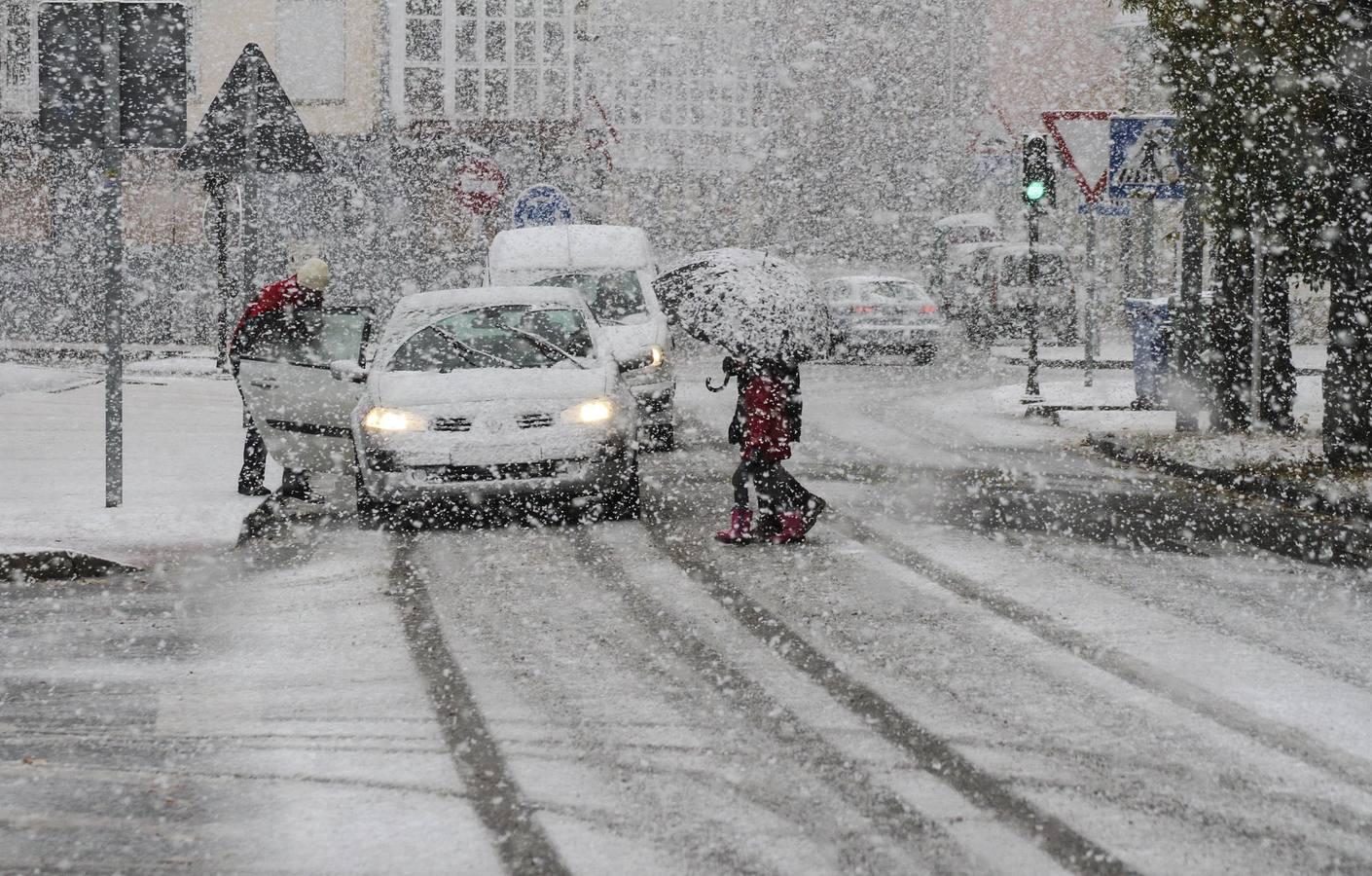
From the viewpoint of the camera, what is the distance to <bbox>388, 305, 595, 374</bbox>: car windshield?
12242mm

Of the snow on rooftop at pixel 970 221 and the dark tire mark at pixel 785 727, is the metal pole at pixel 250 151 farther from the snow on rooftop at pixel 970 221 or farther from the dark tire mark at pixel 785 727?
the snow on rooftop at pixel 970 221

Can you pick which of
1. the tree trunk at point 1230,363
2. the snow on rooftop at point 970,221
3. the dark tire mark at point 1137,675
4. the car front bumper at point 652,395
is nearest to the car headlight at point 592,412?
the dark tire mark at point 1137,675

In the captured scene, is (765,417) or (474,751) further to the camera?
(765,417)

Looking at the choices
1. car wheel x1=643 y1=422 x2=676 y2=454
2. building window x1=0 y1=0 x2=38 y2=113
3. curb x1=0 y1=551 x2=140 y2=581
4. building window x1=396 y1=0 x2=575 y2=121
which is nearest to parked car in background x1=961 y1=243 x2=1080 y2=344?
building window x1=396 y1=0 x2=575 y2=121

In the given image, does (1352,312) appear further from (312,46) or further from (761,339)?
(312,46)

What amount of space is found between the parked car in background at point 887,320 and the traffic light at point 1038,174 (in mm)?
7615

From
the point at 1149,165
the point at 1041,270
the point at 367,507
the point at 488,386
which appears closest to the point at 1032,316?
the point at 1149,165

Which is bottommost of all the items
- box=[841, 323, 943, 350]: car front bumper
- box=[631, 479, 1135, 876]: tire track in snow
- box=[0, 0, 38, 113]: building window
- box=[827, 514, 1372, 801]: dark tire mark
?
box=[631, 479, 1135, 876]: tire track in snow

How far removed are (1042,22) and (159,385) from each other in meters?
30.1

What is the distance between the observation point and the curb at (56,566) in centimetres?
978

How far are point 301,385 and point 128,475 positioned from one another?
1922 mm

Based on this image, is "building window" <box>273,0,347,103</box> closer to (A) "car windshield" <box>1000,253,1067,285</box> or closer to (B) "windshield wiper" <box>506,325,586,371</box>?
(A) "car windshield" <box>1000,253,1067,285</box>

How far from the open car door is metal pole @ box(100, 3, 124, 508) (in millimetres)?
887

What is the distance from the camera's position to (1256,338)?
54.7ft
